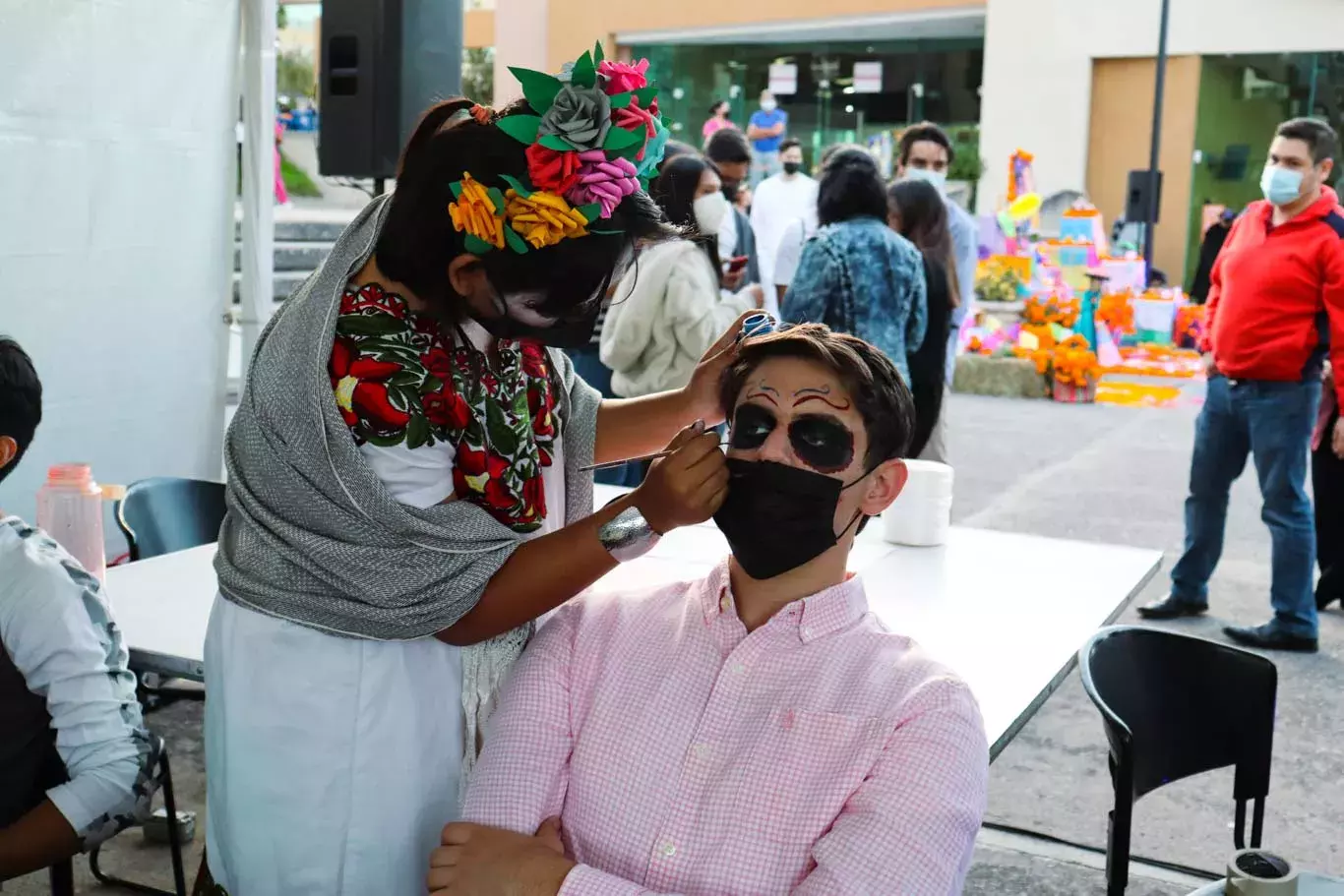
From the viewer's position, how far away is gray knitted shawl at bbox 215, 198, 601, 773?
58.4 inches

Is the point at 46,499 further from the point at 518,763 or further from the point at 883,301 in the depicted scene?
the point at 883,301

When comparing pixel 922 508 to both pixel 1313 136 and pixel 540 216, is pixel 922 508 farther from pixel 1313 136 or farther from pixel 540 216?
pixel 1313 136

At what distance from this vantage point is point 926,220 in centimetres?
494

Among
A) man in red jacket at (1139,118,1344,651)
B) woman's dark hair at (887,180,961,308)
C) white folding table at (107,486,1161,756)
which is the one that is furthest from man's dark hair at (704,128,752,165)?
white folding table at (107,486,1161,756)

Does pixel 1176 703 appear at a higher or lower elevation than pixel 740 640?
lower

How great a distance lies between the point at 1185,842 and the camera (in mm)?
3223

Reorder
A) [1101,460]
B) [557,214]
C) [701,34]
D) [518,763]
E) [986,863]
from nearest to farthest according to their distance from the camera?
[557,214]
[518,763]
[986,863]
[1101,460]
[701,34]

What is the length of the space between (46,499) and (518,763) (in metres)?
1.22

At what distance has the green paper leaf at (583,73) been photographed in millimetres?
1428

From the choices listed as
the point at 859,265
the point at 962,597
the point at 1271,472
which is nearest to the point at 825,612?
the point at 962,597

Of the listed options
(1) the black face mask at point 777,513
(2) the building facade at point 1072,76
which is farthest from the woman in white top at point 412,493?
(2) the building facade at point 1072,76

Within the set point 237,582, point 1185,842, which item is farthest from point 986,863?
point 237,582

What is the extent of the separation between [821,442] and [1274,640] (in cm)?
352

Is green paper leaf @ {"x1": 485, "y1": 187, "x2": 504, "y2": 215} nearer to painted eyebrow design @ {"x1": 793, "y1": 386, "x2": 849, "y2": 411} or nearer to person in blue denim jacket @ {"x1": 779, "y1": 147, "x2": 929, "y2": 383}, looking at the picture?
painted eyebrow design @ {"x1": 793, "y1": 386, "x2": 849, "y2": 411}
